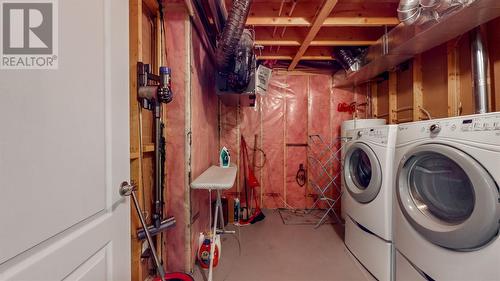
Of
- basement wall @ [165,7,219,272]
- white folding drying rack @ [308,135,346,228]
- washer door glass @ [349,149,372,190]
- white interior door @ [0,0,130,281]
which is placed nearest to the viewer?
white interior door @ [0,0,130,281]

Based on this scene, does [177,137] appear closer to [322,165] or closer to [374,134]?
[374,134]

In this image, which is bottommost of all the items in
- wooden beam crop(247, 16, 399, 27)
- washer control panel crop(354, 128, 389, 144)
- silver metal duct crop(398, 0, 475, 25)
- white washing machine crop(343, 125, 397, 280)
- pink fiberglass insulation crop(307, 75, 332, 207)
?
white washing machine crop(343, 125, 397, 280)

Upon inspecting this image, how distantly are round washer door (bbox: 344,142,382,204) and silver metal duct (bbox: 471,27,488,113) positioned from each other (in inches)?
36.2

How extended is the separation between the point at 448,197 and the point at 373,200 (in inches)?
20.6

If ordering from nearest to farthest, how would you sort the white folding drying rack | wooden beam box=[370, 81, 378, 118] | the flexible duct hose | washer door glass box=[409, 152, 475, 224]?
washer door glass box=[409, 152, 475, 224], the flexible duct hose, wooden beam box=[370, 81, 378, 118], the white folding drying rack

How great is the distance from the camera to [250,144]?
336cm

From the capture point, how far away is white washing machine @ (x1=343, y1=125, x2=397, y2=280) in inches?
62.7

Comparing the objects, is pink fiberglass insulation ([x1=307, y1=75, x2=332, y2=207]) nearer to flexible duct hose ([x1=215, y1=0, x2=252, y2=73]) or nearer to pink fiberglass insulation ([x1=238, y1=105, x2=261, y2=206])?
pink fiberglass insulation ([x1=238, y1=105, x2=261, y2=206])

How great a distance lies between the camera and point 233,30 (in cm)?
153

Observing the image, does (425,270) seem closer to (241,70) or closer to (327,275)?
(327,275)

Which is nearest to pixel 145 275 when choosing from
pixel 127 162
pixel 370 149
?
pixel 127 162

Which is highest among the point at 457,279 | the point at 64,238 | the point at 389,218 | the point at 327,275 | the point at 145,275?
the point at 64,238

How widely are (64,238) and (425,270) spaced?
1769mm

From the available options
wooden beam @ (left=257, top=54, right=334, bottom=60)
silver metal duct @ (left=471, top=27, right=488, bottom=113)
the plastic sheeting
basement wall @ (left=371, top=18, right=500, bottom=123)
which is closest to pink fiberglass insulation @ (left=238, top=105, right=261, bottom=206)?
the plastic sheeting
